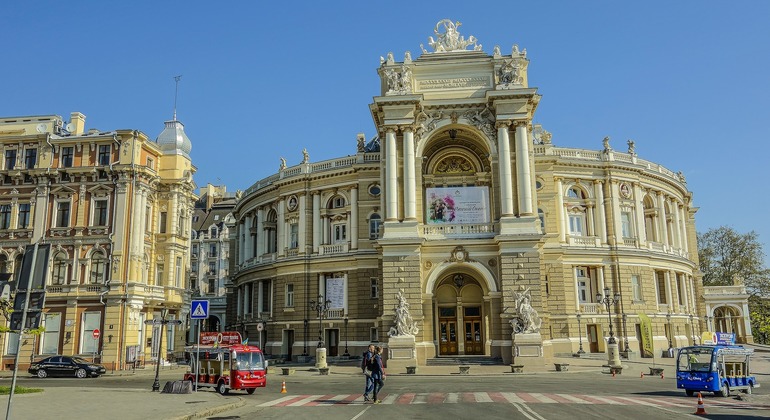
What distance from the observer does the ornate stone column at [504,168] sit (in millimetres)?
41562

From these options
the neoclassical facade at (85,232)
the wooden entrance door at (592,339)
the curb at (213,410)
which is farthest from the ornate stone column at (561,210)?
the curb at (213,410)

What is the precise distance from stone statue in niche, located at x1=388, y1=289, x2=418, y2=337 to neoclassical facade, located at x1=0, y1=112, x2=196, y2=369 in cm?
1886

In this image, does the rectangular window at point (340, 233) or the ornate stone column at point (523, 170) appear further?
the rectangular window at point (340, 233)

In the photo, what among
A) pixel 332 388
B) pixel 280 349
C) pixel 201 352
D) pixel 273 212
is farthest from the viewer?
pixel 273 212

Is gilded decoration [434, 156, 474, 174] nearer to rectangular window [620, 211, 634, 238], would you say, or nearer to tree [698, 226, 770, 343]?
rectangular window [620, 211, 634, 238]

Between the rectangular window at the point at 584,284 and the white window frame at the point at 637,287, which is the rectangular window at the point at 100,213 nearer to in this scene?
the rectangular window at the point at 584,284

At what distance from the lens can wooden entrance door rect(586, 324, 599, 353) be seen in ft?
166

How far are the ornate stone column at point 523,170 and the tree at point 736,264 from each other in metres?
48.1

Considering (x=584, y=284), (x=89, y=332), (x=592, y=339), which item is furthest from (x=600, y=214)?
(x=89, y=332)

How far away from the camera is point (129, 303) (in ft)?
142

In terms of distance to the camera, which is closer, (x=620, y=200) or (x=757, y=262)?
(x=620, y=200)

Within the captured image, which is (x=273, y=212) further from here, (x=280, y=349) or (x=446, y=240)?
(x=446, y=240)

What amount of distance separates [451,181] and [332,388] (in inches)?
906

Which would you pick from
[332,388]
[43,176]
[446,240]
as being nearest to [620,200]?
[446,240]
